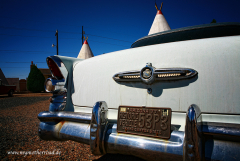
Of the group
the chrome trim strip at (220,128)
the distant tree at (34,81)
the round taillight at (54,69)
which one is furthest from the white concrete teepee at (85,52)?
the distant tree at (34,81)

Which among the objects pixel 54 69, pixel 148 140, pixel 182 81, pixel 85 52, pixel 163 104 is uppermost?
pixel 85 52

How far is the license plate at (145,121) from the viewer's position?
113 cm

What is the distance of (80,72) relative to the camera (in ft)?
5.84

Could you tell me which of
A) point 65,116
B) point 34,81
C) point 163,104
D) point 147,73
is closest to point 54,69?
point 65,116

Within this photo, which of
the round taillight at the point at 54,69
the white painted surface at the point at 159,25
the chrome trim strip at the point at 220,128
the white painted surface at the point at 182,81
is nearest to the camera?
the chrome trim strip at the point at 220,128

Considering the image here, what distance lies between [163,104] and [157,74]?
0.87 feet

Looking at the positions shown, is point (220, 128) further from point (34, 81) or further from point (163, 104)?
point (34, 81)

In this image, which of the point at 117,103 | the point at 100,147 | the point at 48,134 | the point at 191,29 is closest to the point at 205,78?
the point at 117,103

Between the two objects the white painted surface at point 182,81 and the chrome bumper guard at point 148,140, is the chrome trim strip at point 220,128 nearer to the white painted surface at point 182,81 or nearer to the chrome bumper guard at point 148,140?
the chrome bumper guard at point 148,140

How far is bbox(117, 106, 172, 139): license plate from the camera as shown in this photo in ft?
3.71

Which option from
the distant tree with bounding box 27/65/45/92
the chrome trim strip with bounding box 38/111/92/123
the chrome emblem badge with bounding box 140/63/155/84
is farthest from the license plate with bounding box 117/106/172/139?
the distant tree with bounding box 27/65/45/92

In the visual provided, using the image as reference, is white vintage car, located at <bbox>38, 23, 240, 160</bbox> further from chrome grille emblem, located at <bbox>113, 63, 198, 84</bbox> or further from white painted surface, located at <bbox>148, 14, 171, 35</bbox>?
white painted surface, located at <bbox>148, 14, 171, 35</bbox>

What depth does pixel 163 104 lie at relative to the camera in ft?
4.08

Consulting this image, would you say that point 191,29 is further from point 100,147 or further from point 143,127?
point 100,147
